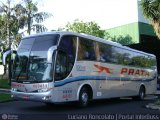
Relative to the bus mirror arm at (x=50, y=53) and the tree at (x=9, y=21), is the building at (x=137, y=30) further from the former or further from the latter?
the bus mirror arm at (x=50, y=53)

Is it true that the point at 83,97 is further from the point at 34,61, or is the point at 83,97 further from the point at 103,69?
the point at 34,61

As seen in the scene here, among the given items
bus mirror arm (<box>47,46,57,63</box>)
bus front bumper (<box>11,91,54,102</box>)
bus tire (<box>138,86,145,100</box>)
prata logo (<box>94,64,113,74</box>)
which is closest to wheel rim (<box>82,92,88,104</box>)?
prata logo (<box>94,64,113,74</box>)

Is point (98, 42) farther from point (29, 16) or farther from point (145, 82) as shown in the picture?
point (29, 16)

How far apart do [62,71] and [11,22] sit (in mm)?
24726

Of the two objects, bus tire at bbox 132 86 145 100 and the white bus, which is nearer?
the white bus

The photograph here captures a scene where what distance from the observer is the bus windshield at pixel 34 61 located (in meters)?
16.2

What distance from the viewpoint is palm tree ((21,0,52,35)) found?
39.4m

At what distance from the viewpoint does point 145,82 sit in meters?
26.1

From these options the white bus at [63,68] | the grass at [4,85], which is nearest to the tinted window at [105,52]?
the white bus at [63,68]

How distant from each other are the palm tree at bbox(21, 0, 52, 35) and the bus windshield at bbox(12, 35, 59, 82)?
2227cm

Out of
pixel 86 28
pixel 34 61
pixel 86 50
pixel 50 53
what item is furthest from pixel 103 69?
pixel 86 28

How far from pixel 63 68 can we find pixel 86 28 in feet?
65.0

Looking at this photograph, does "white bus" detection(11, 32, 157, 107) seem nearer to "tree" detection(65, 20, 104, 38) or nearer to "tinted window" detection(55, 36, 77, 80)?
"tinted window" detection(55, 36, 77, 80)

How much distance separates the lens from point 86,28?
36219mm
